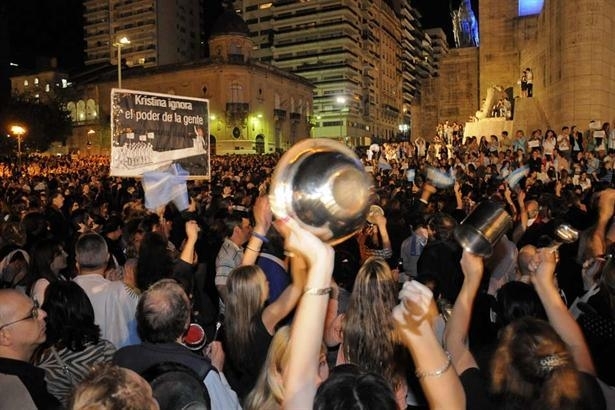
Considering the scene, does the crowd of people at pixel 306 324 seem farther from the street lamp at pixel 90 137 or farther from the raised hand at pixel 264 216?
the street lamp at pixel 90 137

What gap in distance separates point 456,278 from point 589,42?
18508 mm

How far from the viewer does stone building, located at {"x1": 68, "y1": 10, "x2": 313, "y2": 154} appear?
70.6 m

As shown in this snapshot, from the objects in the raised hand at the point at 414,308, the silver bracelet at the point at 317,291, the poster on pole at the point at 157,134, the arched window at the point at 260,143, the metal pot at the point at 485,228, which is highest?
the arched window at the point at 260,143

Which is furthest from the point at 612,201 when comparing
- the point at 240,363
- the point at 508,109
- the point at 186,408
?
the point at 508,109

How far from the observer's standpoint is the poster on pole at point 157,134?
29.5ft

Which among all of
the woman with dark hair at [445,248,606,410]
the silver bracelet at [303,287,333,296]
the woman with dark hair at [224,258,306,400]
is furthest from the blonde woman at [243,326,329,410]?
the woman with dark hair at [224,258,306,400]

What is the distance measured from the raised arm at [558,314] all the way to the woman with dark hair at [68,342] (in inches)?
94.3

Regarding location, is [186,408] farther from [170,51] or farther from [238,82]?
[170,51]

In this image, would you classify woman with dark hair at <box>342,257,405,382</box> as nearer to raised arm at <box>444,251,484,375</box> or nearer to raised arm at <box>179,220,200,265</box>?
raised arm at <box>444,251,484,375</box>

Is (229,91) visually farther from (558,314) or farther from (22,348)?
(558,314)

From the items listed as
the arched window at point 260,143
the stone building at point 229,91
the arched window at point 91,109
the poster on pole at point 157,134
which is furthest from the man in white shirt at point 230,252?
the arched window at point 91,109

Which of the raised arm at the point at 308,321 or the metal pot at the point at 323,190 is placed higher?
the metal pot at the point at 323,190

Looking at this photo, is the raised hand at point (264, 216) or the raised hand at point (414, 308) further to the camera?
the raised hand at point (264, 216)

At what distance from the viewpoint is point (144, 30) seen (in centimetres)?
10500
